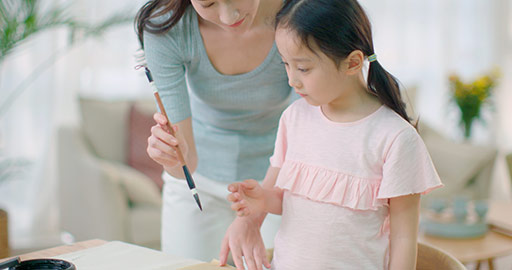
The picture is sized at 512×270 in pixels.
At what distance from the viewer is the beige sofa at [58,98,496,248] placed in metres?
3.04

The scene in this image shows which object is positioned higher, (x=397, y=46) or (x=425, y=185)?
(x=397, y=46)

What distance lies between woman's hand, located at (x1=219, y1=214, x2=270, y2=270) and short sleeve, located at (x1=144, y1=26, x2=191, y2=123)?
1.09 feet

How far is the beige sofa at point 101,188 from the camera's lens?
303 cm

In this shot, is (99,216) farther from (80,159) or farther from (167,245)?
(167,245)

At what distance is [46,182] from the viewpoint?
3779 millimetres

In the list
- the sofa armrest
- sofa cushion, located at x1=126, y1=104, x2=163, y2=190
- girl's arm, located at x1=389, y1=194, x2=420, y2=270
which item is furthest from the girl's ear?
sofa cushion, located at x1=126, y1=104, x2=163, y2=190

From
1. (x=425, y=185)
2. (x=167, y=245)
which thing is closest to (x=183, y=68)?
(x=167, y=245)

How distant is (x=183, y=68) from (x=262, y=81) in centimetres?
20

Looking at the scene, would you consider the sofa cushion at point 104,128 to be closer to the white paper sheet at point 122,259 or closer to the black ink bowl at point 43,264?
the white paper sheet at point 122,259

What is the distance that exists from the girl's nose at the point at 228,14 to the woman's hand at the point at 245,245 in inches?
15.6

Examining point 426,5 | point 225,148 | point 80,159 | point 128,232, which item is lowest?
point 128,232

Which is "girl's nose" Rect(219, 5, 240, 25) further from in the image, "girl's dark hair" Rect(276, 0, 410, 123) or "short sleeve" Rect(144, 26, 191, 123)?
"short sleeve" Rect(144, 26, 191, 123)

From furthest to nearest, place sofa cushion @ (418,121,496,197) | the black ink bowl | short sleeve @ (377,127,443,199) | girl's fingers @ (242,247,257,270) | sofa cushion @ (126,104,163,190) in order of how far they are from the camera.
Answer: sofa cushion @ (418,121,496,197)
sofa cushion @ (126,104,163,190)
girl's fingers @ (242,247,257,270)
short sleeve @ (377,127,443,199)
the black ink bowl

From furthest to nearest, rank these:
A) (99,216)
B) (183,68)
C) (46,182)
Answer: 1. (46,182)
2. (99,216)
3. (183,68)
